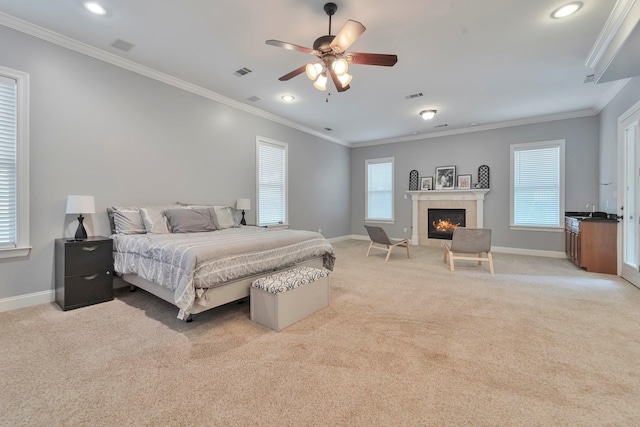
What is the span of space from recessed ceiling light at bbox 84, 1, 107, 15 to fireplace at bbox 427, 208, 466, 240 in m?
6.97

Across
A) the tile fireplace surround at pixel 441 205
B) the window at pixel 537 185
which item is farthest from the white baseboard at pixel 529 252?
the tile fireplace surround at pixel 441 205

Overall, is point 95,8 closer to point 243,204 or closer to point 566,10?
point 243,204

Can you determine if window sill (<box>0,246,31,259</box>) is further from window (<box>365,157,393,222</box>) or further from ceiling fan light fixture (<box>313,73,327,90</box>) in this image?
window (<box>365,157,393,222</box>)

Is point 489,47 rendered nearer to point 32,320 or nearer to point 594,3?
point 594,3

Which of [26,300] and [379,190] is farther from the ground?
[379,190]

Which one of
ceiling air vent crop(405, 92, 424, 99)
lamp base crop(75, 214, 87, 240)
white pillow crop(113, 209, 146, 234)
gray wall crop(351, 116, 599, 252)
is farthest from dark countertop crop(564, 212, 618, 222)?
lamp base crop(75, 214, 87, 240)

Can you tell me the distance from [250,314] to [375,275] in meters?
2.22

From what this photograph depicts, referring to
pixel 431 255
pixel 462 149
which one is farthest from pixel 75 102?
pixel 462 149

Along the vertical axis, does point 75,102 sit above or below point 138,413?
above

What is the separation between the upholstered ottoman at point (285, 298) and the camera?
2473 millimetres

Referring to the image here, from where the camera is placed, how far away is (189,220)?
3760 millimetres

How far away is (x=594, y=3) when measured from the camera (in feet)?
8.29

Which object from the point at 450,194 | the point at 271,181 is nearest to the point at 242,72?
the point at 271,181

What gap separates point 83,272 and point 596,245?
23.3ft
